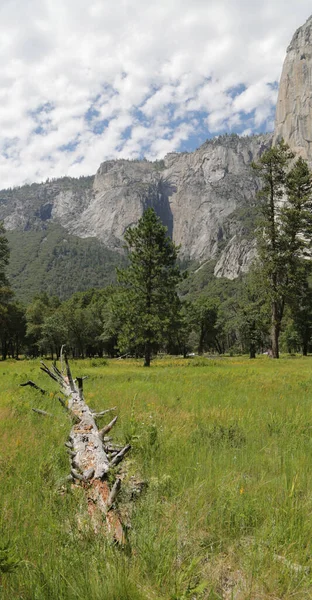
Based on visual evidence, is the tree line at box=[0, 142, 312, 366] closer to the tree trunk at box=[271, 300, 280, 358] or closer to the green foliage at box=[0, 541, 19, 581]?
the tree trunk at box=[271, 300, 280, 358]

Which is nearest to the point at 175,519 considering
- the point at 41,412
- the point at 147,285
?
the point at 41,412

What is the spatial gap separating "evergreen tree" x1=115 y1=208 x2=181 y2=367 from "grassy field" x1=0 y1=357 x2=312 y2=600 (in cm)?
1889

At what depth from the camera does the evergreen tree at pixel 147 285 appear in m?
25.2

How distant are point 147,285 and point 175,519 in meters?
23.5

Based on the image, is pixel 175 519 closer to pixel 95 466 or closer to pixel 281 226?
pixel 95 466

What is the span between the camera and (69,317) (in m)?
67.3

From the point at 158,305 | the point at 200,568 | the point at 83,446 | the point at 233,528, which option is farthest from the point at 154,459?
the point at 158,305

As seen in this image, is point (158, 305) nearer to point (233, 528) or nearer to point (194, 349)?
point (233, 528)

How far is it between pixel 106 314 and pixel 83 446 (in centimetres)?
6684

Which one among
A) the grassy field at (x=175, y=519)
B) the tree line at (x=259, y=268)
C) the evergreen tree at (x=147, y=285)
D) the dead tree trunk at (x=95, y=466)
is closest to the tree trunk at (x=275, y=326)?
the tree line at (x=259, y=268)

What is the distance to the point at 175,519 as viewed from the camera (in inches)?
114

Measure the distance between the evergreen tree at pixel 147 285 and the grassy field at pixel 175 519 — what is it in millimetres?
18890

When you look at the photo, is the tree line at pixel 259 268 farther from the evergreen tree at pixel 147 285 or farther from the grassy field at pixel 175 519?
the grassy field at pixel 175 519

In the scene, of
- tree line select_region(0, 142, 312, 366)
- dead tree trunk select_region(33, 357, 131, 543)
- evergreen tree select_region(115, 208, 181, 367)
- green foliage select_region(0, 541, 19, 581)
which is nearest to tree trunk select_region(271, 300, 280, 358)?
tree line select_region(0, 142, 312, 366)
